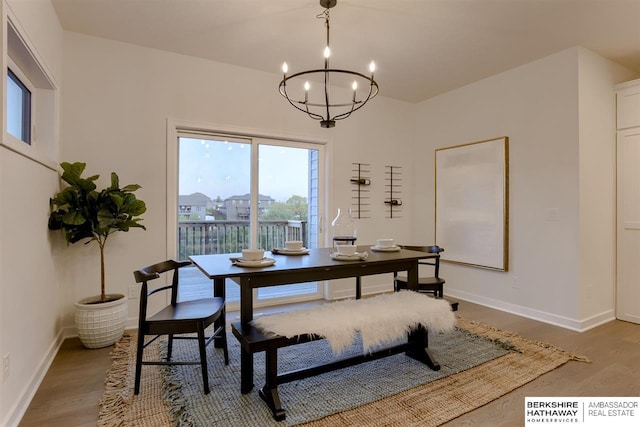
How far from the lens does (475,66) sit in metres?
3.77

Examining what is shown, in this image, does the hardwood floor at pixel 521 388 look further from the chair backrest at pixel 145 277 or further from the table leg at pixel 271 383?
the table leg at pixel 271 383

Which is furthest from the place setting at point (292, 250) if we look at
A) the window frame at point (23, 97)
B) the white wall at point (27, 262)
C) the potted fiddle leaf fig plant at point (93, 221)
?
the window frame at point (23, 97)

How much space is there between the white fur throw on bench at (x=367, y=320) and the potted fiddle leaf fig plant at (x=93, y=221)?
4.92ft

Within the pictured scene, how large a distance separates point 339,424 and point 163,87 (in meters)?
3.33

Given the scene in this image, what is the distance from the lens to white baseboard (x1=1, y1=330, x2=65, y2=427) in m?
1.77

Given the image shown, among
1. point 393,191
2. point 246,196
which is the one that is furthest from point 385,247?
point 393,191

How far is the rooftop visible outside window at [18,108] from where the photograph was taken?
2.24 meters

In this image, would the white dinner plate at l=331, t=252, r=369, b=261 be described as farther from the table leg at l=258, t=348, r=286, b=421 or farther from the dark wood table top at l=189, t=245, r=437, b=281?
the table leg at l=258, t=348, r=286, b=421

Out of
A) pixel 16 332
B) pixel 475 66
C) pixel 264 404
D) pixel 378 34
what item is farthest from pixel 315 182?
pixel 16 332

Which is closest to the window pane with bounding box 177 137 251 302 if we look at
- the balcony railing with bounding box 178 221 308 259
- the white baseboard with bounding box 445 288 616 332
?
the balcony railing with bounding box 178 221 308 259

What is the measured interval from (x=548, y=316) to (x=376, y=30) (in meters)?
3.26

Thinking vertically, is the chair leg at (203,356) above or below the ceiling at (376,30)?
below

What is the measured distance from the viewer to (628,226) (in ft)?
11.5

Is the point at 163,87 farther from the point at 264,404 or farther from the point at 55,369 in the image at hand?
the point at 264,404
